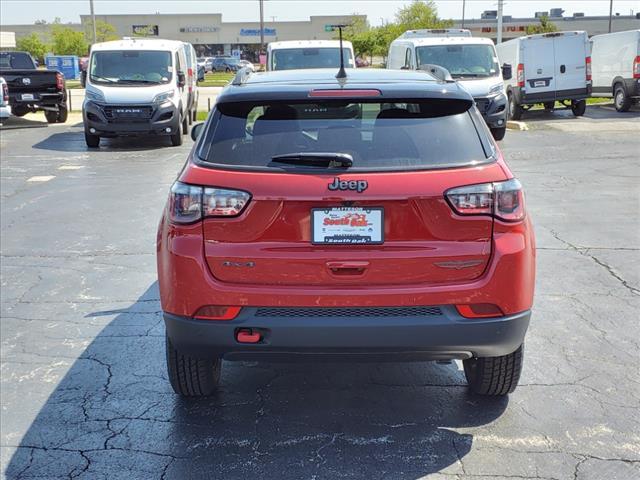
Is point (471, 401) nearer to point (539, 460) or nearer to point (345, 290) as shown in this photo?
point (539, 460)

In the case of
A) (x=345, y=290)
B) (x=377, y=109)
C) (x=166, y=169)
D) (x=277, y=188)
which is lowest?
(x=166, y=169)

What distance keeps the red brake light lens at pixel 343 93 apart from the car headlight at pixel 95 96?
1333 centimetres

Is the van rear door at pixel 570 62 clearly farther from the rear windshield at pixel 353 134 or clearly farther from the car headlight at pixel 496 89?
the rear windshield at pixel 353 134

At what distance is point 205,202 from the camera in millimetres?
3373

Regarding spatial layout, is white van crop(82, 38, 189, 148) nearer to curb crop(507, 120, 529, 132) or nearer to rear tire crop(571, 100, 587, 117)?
curb crop(507, 120, 529, 132)

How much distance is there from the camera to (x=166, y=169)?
43.9 ft

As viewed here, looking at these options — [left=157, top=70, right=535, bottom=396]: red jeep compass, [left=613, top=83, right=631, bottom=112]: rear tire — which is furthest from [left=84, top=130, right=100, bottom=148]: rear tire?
[left=613, top=83, right=631, bottom=112]: rear tire

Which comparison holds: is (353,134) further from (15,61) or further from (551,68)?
(15,61)

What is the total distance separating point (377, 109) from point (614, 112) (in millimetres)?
22107

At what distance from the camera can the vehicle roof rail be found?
4074 millimetres

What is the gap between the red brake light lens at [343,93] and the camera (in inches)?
141

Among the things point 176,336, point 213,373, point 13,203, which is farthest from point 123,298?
point 13,203

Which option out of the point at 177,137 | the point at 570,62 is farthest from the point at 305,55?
the point at 570,62

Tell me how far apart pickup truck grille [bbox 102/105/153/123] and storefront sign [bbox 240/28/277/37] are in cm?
8412
